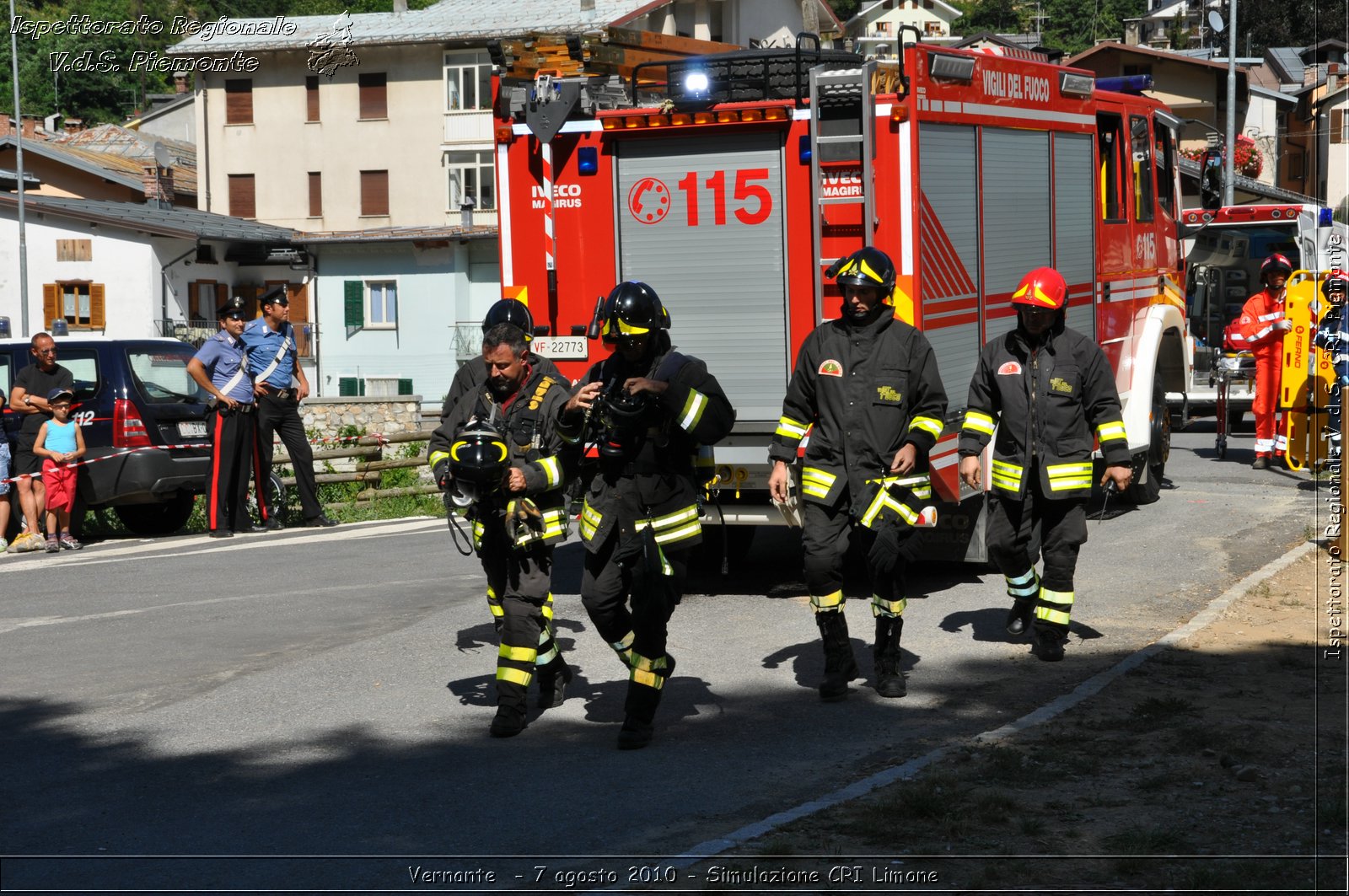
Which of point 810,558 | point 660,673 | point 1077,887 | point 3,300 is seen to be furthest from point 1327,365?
point 3,300

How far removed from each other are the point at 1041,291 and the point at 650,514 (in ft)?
8.80

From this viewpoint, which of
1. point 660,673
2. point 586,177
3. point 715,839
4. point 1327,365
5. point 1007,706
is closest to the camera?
point 715,839

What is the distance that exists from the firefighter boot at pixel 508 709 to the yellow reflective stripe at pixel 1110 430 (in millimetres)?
3354

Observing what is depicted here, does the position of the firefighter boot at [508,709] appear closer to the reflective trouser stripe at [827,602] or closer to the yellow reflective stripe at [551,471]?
the yellow reflective stripe at [551,471]

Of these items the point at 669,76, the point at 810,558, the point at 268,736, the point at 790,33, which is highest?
the point at 790,33

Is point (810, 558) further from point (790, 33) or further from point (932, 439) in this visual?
→ point (790, 33)

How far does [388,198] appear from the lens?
181 ft

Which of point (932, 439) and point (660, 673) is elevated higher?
point (932, 439)

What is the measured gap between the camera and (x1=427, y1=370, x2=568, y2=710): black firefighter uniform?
6.77 meters

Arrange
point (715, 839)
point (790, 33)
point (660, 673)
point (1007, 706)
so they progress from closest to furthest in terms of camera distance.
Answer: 1. point (715, 839)
2. point (660, 673)
3. point (1007, 706)
4. point (790, 33)

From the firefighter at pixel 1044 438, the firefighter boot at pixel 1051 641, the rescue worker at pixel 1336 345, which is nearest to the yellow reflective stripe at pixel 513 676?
the firefighter at pixel 1044 438

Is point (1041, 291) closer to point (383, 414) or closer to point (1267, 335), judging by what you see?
point (1267, 335)

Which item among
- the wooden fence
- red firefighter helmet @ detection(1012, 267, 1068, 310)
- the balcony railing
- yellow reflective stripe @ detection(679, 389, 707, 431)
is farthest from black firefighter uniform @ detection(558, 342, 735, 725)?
the balcony railing

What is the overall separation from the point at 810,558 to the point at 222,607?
4451 mm
